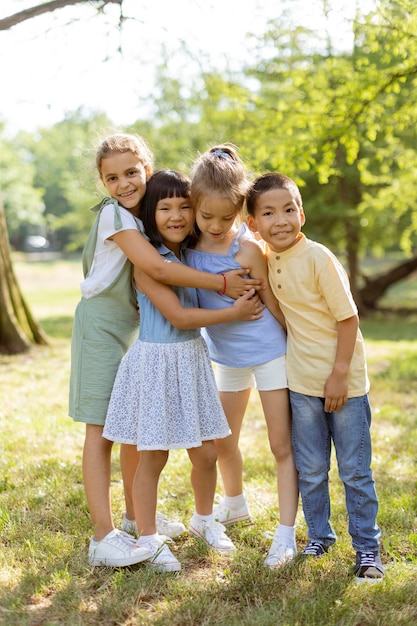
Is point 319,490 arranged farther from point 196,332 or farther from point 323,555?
point 196,332

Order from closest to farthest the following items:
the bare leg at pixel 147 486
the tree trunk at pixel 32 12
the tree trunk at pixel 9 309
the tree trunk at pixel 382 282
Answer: the bare leg at pixel 147 486 < the tree trunk at pixel 32 12 < the tree trunk at pixel 9 309 < the tree trunk at pixel 382 282

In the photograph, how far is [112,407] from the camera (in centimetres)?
287

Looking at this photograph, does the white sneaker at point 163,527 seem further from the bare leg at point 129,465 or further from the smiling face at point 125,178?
the smiling face at point 125,178

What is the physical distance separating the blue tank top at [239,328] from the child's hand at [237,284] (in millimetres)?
53

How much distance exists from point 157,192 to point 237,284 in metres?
0.52

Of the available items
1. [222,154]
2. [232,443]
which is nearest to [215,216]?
[222,154]

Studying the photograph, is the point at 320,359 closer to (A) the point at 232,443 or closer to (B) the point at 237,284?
(B) the point at 237,284

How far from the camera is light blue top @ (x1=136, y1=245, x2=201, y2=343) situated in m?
2.85

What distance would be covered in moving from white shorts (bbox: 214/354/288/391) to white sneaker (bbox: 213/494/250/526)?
64 centimetres

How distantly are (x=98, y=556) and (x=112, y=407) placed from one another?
63 centimetres

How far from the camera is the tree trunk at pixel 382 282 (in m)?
18.7

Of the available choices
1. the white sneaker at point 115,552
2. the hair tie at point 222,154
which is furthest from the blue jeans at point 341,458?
the hair tie at point 222,154

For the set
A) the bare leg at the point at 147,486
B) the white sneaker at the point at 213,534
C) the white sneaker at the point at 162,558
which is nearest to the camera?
the white sneaker at the point at 162,558

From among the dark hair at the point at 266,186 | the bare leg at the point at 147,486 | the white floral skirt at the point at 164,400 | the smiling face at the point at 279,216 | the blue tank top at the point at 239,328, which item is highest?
the dark hair at the point at 266,186
